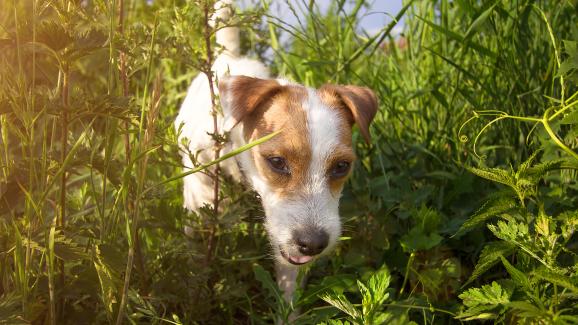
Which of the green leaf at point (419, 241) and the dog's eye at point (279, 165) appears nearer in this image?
the green leaf at point (419, 241)

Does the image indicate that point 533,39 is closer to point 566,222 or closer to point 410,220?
point 410,220

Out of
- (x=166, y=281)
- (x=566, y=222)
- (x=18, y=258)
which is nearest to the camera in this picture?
(x=18, y=258)

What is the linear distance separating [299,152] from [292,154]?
27 mm

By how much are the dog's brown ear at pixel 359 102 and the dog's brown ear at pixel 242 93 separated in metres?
0.24

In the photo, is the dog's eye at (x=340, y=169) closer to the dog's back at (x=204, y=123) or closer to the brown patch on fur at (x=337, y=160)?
the brown patch on fur at (x=337, y=160)

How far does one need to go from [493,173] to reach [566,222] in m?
0.22

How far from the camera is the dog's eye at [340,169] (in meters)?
2.16

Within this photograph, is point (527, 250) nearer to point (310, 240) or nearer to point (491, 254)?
point (491, 254)

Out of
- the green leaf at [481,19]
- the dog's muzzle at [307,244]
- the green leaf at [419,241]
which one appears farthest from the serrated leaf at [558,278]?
the green leaf at [481,19]

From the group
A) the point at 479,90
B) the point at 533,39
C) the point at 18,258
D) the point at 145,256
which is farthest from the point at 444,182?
the point at 18,258

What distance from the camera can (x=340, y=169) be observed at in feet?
7.19

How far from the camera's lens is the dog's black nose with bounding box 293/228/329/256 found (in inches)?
74.3

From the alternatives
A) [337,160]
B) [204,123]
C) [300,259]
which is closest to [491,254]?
[300,259]

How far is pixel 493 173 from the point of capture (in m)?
1.44
